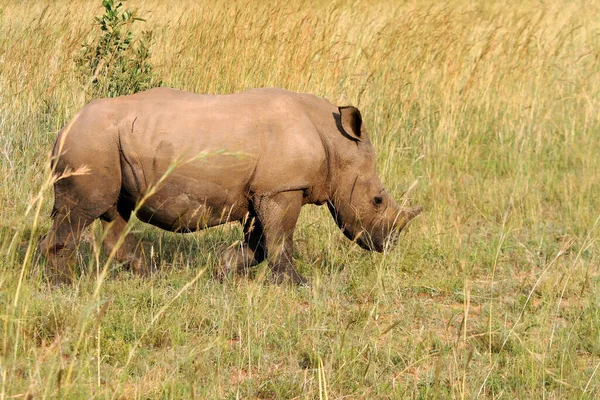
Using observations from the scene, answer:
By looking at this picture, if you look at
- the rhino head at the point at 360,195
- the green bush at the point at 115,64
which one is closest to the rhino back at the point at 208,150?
the rhino head at the point at 360,195

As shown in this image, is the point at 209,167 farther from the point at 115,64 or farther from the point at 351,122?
the point at 115,64

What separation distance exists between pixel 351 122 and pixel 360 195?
1.48 ft

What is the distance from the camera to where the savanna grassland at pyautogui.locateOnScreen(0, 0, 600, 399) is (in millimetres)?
3668

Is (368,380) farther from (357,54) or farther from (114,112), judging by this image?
(357,54)

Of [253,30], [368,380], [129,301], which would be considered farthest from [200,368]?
[253,30]

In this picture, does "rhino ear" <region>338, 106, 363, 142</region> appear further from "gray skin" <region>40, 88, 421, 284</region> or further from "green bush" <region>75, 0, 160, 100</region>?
"green bush" <region>75, 0, 160, 100</region>

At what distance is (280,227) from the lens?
5.08 m

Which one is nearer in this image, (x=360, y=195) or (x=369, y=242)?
(x=360, y=195)

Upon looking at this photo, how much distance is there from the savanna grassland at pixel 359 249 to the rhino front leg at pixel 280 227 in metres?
0.16

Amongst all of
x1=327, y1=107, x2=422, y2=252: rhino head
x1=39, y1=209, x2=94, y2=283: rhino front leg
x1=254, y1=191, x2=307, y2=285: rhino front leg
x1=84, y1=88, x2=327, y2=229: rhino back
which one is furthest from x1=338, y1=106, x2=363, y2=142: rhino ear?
x1=39, y1=209, x2=94, y2=283: rhino front leg

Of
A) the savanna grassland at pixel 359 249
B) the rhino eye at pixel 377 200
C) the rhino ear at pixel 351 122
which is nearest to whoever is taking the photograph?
the savanna grassland at pixel 359 249

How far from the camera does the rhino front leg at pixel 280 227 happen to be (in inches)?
197

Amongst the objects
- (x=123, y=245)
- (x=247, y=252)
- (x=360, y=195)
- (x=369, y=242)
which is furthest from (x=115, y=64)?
(x=369, y=242)

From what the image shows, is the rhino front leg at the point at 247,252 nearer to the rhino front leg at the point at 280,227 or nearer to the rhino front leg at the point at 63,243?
the rhino front leg at the point at 280,227
